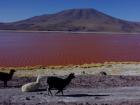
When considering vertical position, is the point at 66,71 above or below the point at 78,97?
below

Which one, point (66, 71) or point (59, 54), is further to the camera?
point (59, 54)

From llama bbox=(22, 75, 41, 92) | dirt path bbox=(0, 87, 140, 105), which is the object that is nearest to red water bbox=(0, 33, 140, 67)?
llama bbox=(22, 75, 41, 92)

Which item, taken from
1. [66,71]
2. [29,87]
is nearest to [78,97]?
[29,87]

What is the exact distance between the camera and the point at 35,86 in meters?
7.09

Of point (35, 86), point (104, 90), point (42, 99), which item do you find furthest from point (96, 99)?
point (35, 86)

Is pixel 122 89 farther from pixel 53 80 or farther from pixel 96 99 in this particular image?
pixel 53 80

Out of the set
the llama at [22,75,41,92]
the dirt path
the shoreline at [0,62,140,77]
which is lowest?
the shoreline at [0,62,140,77]

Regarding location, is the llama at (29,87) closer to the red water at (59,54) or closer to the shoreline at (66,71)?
the shoreline at (66,71)

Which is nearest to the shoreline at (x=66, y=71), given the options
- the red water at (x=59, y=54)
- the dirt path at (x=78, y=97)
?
the red water at (x=59, y=54)

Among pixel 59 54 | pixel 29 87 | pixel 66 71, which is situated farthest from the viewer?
pixel 59 54

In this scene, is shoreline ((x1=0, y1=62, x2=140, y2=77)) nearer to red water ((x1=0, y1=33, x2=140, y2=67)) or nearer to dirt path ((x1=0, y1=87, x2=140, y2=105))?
red water ((x1=0, y1=33, x2=140, y2=67))

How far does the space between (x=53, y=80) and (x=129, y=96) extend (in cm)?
298

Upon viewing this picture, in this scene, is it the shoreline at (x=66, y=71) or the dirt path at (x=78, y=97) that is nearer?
the dirt path at (x=78, y=97)

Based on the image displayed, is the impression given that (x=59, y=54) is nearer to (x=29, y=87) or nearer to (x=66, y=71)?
(x=66, y=71)
